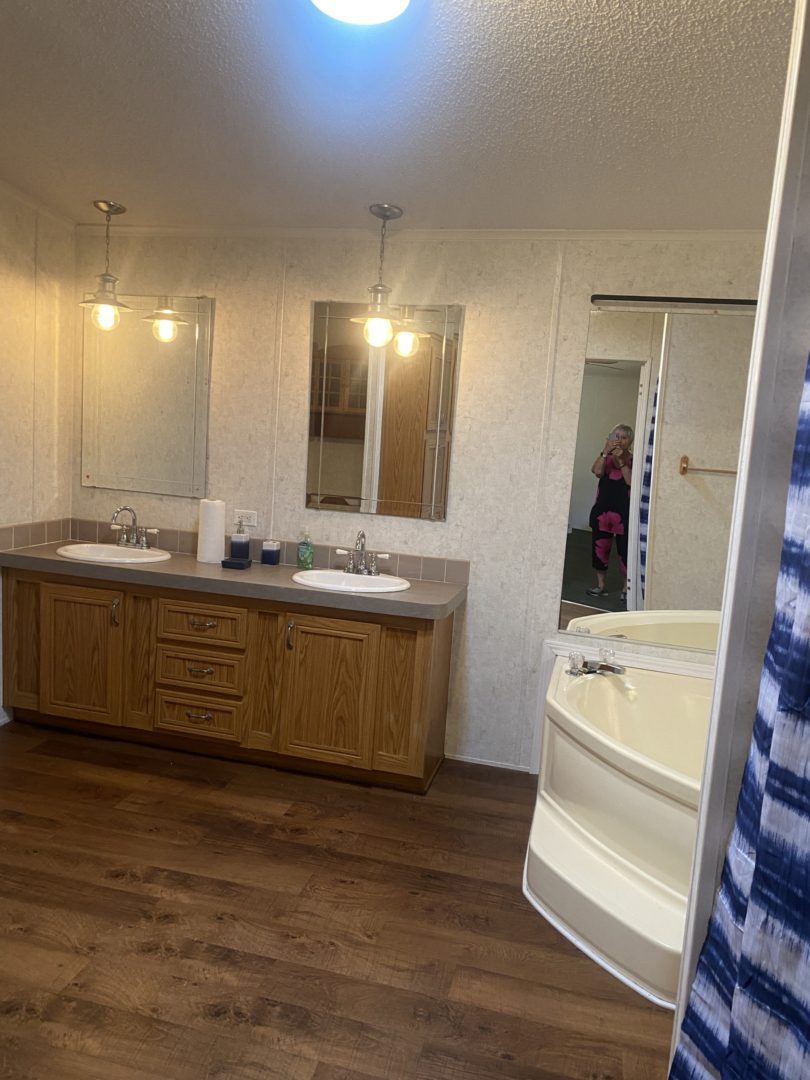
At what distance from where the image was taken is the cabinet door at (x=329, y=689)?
3.10m

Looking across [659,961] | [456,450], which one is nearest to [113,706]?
[456,450]

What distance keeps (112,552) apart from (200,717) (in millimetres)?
989

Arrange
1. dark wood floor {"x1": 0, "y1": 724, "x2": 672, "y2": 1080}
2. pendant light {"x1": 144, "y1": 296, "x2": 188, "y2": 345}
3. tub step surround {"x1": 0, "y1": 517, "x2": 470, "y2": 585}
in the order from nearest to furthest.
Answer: dark wood floor {"x1": 0, "y1": 724, "x2": 672, "y2": 1080}, tub step surround {"x1": 0, "y1": 517, "x2": 470, "y2": 585}, pendant light {"x1": 144, "y1": 296, "x2": 188, "y2": 345}

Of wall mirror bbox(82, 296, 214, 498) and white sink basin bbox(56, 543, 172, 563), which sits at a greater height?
wall mirror bbox(82, 296, 214, 498)

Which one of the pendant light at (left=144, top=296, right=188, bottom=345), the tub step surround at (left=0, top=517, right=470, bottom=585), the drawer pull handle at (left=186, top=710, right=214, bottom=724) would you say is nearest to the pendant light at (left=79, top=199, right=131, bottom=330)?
the pendant light at (left=144, top=296, right=188, bottom=345)

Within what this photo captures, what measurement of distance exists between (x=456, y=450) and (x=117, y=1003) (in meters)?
2.42

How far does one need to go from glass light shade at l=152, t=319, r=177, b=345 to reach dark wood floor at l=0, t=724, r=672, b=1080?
2.05m

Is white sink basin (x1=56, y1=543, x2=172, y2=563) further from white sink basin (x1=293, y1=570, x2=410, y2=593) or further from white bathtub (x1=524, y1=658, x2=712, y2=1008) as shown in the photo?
white bathtub (x1=524, y1=658, x2=712, y2=1008)

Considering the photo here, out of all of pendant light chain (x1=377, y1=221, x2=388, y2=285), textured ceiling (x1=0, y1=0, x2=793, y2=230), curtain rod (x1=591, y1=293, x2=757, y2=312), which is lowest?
curtain rod (x1=591, y1=293, x2=757, y2=312)

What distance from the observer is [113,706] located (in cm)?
339

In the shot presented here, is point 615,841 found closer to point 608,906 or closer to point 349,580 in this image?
point 608,906

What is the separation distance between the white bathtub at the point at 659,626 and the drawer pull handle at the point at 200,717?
166 centimetres

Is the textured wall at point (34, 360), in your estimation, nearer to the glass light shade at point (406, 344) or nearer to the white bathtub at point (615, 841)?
the glass light shade at point (406, 344)

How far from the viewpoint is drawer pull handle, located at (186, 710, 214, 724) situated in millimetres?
3299
